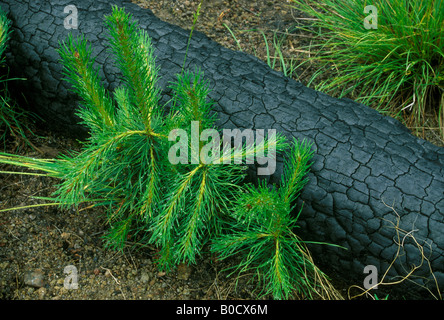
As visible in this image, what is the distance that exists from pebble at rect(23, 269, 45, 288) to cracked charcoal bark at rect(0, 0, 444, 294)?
705mm

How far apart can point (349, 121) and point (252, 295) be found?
771mm

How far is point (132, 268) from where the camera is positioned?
185 centimetres

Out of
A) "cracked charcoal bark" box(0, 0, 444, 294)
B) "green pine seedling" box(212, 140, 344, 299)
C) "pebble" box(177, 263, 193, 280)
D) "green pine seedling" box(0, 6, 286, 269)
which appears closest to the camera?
"green pine seedling" box(0, 6, 286, 269)

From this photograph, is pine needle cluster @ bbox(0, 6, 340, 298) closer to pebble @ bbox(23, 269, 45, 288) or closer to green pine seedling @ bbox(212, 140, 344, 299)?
green pine seedling @ bbox(212, 140, 344, 299)

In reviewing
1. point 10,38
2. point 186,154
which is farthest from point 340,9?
point 10,38

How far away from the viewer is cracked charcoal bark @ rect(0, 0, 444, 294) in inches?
66.6

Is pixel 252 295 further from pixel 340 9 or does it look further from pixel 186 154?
pixel 340 9

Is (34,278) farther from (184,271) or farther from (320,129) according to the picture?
(320,129)

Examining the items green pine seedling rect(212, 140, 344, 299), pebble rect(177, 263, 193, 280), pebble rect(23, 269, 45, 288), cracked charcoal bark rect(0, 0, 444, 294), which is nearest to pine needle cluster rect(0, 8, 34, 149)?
cracked charcoal bark rect(0, 0, 444, 294)

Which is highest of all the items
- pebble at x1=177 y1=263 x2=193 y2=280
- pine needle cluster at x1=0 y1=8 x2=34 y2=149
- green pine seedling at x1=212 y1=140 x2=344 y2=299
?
pine needle cluster at x1=0 y1=8 x2=34 y2=149

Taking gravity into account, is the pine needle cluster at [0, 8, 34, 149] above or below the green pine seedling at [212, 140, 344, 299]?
above

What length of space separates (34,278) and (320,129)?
1204 millimetres

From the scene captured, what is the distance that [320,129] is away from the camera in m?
1.84

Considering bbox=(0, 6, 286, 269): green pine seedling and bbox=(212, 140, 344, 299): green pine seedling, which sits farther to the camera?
bbox=(212, 140, 344, 299): green pine seedling
